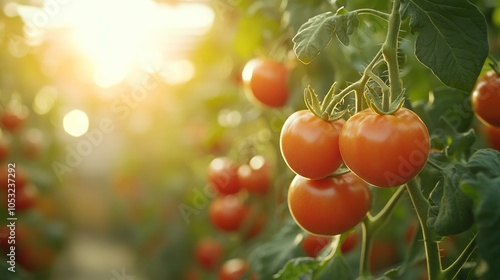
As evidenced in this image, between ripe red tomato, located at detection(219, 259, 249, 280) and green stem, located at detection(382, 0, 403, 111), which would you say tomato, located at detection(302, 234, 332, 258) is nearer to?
ripe red tomato, located at detection(219, 259, 249, 280)

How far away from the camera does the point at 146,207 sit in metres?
3.19

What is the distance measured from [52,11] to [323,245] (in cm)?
130

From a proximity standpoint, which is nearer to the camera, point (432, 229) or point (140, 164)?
point (432, 229)

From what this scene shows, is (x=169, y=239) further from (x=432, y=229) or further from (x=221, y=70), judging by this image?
(x=432, y=229)

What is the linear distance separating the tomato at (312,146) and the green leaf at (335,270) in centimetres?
32

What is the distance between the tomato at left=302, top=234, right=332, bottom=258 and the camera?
4.66ft

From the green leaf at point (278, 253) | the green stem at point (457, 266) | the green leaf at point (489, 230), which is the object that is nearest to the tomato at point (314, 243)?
the green leaf at point (278, 253)

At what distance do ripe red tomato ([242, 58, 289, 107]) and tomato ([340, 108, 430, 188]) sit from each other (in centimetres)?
62

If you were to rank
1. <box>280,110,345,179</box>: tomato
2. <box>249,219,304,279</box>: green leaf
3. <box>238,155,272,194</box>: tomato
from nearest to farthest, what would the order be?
<box>280,110,345,179</box>: tomato, <box>249,219,304,279</box>: green leaf, <box>238,155,272,194</box>: tomato

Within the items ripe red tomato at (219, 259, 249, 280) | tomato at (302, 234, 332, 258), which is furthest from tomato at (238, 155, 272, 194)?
tomato at (302, 234, 332, 258)

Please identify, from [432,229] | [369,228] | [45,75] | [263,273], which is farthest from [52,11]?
[432,229]

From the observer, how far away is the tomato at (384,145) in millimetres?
797

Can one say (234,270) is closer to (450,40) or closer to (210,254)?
(210,254)

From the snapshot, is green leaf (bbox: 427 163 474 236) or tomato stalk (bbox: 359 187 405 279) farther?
tomato stalk (bbox: 359 187 405 279)
